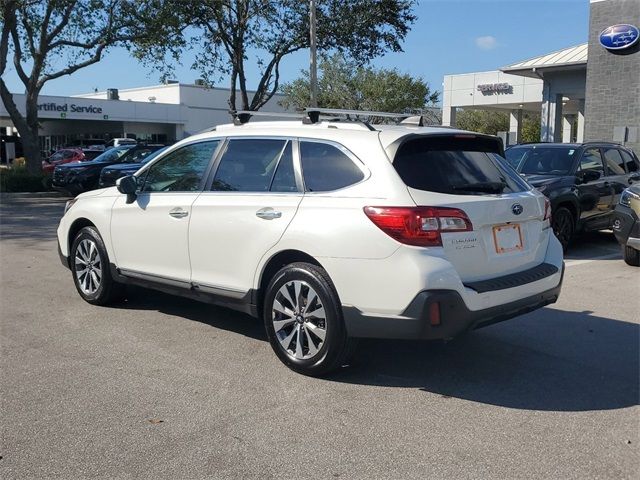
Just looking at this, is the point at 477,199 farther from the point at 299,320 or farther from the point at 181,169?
the point at 181,169

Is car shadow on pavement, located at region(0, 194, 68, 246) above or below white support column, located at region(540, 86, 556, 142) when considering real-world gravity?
below

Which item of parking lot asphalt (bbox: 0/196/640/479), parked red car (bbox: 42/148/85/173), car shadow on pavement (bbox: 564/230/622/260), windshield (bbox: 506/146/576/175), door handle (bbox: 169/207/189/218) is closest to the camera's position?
parking lot asphalt (bbox: 0/196/640/479)

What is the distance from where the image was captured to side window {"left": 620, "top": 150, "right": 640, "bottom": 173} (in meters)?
12.1

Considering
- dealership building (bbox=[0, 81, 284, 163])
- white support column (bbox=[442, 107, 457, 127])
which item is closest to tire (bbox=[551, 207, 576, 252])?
white support column (bbox=[442, 107, 457, 127])

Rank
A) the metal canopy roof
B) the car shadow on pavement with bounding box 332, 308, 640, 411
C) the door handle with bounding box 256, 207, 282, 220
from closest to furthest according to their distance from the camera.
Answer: the car shadow on pavement with bounding box 332, 308, 640, 411 → the door handle with bounding box 256, 207, 282, 220 → the metal canopy roof

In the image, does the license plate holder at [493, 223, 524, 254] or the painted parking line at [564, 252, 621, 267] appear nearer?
the license plate holder at [493, 223, 524, 254]

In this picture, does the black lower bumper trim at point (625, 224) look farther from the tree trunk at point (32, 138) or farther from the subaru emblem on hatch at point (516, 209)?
the tree trunk at point (32, 138)

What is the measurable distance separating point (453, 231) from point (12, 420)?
9.88 ft

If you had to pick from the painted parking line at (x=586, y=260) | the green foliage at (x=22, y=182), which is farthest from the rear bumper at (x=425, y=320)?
the green foliage at (x=22, y=182)

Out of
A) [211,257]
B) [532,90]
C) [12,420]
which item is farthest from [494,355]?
[532,90]

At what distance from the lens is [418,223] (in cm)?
428

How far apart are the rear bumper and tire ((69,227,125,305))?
3149mm

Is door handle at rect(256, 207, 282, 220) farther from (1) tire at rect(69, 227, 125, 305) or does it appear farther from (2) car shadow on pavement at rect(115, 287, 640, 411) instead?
(1) tire at rect(69, 227, 125, 305)

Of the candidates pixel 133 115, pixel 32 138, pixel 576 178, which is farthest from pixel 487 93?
pixel 133 115
